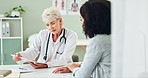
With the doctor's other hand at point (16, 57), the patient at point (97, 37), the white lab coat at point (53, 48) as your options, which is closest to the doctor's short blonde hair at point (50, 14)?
the white lab coat at point (53, 48)

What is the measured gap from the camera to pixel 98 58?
6.07 feet

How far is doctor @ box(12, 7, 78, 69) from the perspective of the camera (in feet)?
9.35

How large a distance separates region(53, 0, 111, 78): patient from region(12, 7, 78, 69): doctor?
0.93 meters

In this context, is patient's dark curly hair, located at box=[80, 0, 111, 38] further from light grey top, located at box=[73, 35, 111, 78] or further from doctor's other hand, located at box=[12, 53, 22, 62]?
doctor's other hand, located at box=[12, 53, 22, 62]

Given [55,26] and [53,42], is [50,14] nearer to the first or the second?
[55,26]

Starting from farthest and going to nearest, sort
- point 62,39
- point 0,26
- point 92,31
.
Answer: point 0,26, point 62,39, point 92,31

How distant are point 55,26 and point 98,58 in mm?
1142

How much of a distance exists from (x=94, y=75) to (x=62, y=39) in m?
1.09
